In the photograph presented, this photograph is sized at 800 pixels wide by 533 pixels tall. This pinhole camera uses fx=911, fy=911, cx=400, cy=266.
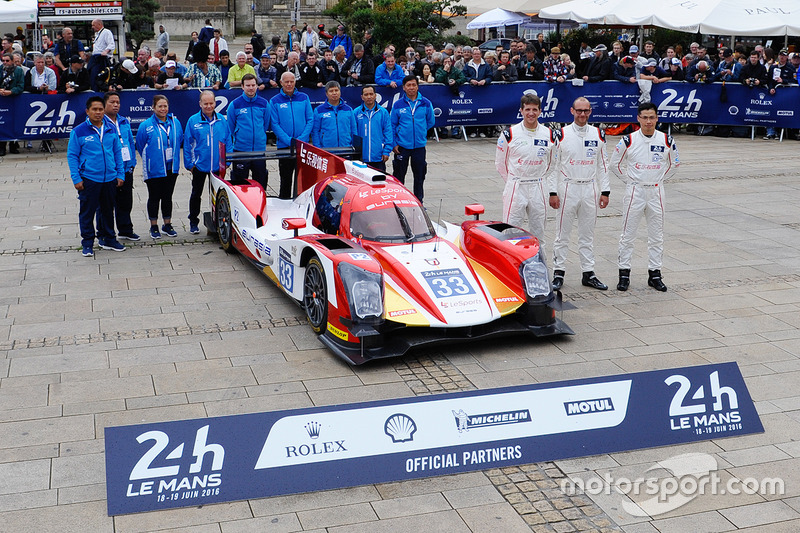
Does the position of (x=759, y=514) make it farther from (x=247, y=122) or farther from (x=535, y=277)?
(x=247, y=122)

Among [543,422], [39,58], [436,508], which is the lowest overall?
[436,508]

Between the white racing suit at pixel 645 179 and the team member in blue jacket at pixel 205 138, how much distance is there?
4.94 m

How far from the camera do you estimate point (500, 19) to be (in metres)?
27.2

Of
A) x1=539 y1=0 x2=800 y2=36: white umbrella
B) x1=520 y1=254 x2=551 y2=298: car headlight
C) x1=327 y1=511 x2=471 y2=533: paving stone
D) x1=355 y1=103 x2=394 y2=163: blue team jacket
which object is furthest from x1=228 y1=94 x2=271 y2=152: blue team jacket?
x1=539 y1=0 x2=800 y2=36: white umbrella

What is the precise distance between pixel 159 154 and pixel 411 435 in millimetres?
6945

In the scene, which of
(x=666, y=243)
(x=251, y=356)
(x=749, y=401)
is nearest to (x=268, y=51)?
(x=666, y=243)

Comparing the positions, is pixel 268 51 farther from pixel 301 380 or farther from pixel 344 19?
pixel 344 19

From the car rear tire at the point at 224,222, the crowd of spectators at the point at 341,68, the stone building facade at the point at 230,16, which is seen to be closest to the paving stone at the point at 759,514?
the car rear tire at the point at 224,222

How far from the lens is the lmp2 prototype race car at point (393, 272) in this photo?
25.0 ft

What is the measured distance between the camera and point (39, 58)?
16891mm

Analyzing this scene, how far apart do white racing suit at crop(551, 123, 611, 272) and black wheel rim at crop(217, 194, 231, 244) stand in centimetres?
387

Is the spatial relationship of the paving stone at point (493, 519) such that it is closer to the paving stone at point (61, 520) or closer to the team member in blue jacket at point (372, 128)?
the paving stone at point (61, 520)

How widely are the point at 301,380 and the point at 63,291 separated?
11.8ft

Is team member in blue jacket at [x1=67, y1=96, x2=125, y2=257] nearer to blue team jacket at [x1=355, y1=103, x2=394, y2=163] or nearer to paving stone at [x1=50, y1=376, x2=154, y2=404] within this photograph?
blue team jacket at [x1=355, y1=103, x2=394, y2=163]
